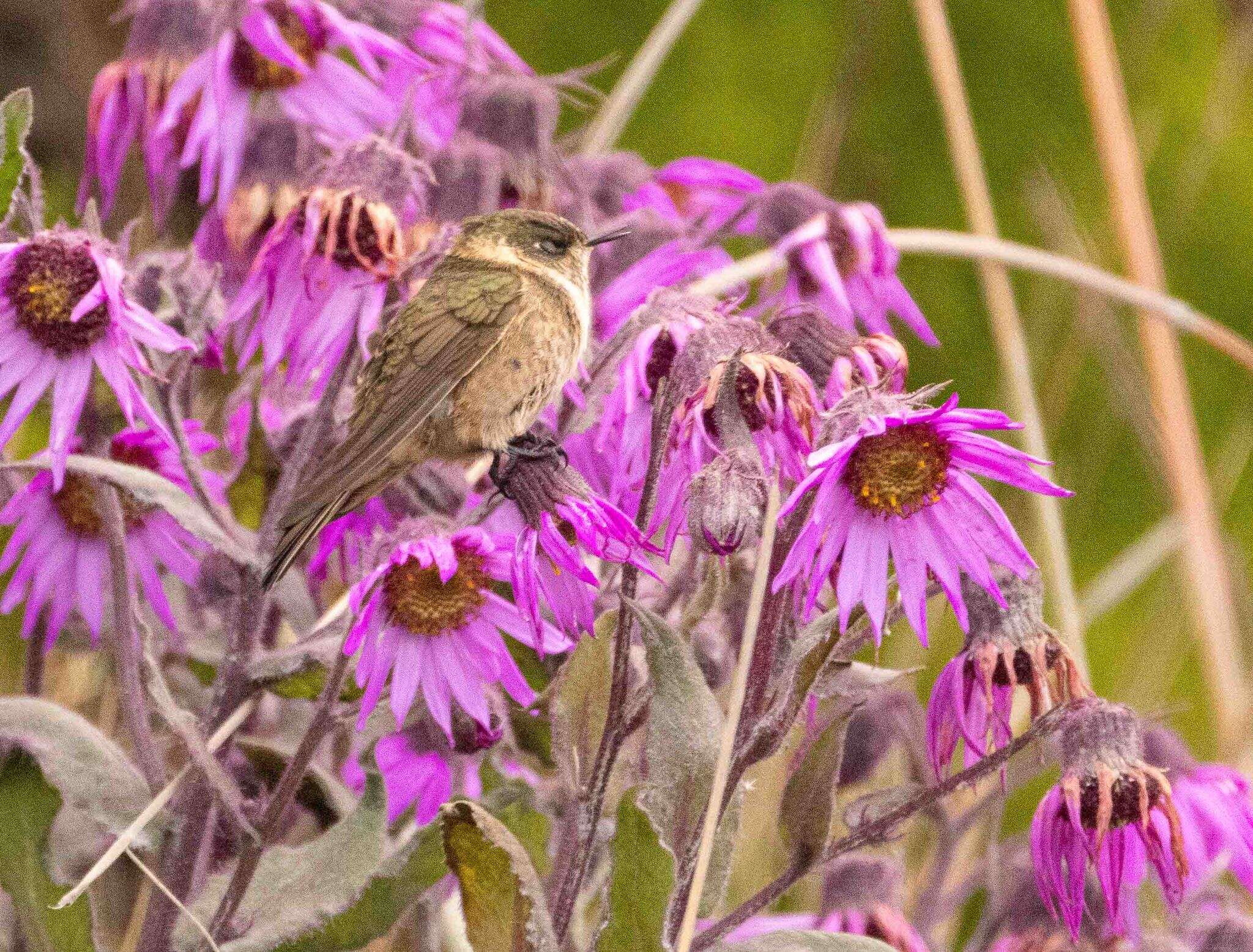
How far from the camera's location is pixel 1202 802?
2.58 feet

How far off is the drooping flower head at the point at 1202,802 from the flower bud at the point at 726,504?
262 mm

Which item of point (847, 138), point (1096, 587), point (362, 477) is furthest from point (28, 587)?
point (847, 138)

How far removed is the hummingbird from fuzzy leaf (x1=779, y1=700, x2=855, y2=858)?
6.6 inches

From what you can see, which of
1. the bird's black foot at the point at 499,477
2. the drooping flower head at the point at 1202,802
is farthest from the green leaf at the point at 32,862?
the drooping flower head at the point at 1202,802

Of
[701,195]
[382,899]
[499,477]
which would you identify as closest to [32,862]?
[382,899]

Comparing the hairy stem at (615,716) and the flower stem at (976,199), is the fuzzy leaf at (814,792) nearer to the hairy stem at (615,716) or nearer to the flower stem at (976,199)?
the hairy stem at (615,716)

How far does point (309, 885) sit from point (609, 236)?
0.31m

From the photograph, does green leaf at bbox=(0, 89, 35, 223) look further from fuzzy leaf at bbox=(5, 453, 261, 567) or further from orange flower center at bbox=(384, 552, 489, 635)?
orange flower center at bbox=(384, 552, 489, 635)

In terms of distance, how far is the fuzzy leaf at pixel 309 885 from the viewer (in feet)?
2.30

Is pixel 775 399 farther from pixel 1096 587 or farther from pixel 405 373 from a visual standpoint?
pixel 1096 587

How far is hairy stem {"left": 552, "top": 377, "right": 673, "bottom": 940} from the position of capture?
648 millimetres

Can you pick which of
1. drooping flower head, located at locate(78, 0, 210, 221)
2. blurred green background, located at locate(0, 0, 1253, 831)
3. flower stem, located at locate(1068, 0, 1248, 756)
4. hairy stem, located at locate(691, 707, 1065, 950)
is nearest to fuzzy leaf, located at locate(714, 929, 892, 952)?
hairy stem, located at locate(691, 707, 1065, 950)

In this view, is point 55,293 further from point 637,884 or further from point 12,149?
point 637,884

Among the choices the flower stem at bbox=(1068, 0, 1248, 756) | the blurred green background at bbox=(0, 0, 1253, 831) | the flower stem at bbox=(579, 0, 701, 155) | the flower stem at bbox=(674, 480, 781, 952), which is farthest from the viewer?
the blurred green background at bbox=(0, 0, 1253, 831)
